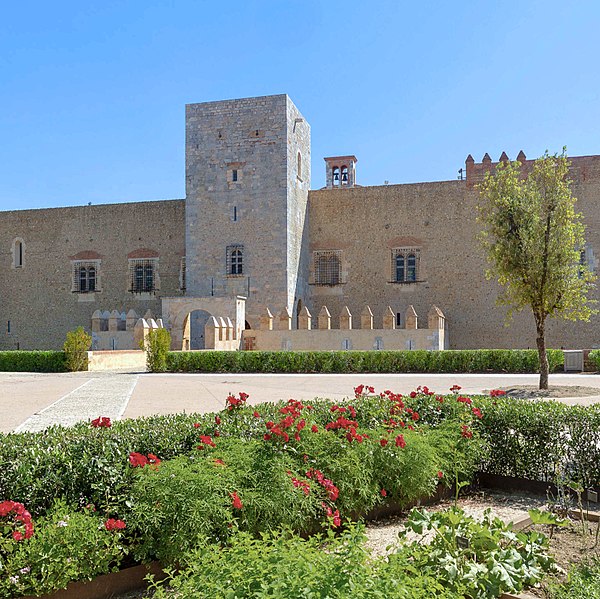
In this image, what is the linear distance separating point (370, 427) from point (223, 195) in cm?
2167

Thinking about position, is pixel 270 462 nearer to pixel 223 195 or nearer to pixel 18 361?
pixel 18 361

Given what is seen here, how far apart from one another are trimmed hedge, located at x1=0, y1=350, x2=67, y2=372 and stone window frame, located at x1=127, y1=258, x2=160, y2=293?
888cm

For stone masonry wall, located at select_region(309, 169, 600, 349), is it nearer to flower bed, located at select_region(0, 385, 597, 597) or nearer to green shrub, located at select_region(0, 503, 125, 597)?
flower bed, located at select_region(0, 385, 597, 597)

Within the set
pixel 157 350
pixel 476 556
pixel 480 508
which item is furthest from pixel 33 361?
pixel 476 556

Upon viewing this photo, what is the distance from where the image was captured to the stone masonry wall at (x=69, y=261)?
95.5 feet

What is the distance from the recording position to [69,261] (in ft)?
99.8

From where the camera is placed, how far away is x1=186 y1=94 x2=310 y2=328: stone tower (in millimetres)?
25328

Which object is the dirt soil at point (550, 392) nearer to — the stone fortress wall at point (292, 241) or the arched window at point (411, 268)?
the stone fortress wall at point (292, 241)

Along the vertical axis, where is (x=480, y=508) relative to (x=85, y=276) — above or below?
below

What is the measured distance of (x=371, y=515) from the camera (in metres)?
5.07

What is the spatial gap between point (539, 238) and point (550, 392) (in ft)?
10.0

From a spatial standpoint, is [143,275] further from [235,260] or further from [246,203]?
[246,203]

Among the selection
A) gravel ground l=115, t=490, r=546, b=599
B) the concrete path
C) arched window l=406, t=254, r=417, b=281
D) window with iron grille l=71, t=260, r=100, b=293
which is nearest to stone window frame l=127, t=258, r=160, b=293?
window with iron grille l=71, t=260, r=100, b=293

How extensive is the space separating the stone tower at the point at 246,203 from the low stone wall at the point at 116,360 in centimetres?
480
